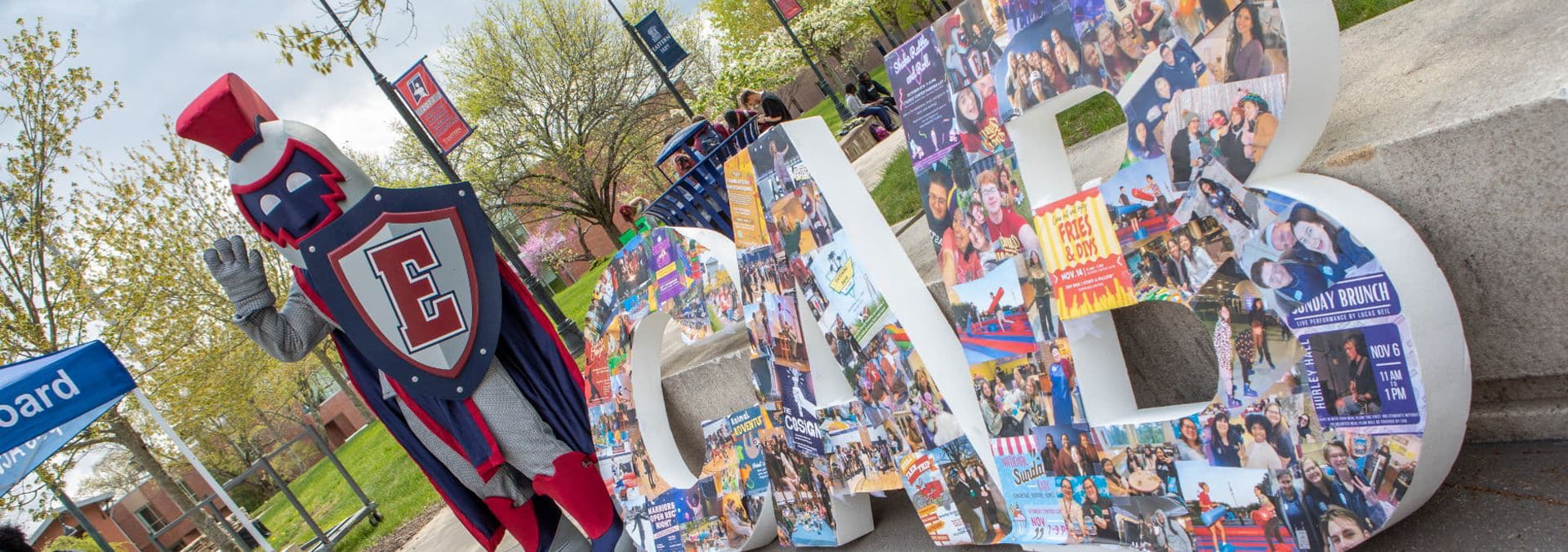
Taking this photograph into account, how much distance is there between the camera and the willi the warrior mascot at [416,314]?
482 cm

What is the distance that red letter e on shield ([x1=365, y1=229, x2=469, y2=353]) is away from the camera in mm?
4824

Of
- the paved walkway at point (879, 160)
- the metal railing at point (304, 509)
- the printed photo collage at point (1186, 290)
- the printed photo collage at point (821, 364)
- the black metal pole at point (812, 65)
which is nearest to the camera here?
the printed photo collage at point (1186, 290)

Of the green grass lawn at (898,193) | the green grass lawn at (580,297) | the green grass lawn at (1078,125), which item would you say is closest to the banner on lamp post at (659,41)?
the green grass lawn at (580,297)

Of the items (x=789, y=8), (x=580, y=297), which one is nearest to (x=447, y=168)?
(x=789, y=8)

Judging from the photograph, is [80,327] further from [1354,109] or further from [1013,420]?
[1354,109]

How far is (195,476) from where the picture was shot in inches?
1826

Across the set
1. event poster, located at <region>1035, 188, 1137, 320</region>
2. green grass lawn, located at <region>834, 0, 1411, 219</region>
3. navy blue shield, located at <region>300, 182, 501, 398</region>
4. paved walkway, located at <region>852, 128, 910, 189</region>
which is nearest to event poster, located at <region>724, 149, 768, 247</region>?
green grass lawn, located at <region>834, 0, 1411, 219</region>

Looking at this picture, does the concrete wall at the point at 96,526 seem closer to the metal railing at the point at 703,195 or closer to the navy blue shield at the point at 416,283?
the metal railing at the point at 703,195

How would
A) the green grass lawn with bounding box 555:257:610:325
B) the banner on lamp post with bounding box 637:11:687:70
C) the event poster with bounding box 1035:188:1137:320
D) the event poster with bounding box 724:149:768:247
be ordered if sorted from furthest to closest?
the green grass lawn with bounding box 555:257:610:325 < the banner on lamp post with bounding box 637:11:687:70 < the event poster with bounding box 724:149:768:247 < the event poster with bounding box 1035:188:1137:320

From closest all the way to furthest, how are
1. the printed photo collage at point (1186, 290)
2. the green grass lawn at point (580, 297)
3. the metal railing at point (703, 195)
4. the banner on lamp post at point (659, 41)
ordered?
the printed photo collage at point (1186, 290) → the metal railing at point (703, 195) → the banner on lamp post at point (659, 41) → the green grass lawn at point (580, 297)

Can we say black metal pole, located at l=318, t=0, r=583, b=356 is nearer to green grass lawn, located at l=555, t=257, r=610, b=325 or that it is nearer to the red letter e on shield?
the red letter e on shield

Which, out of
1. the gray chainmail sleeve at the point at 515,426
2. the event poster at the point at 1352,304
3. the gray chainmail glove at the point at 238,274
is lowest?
the event poster at the point at 1352,304

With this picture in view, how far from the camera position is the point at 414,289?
487 centimetres

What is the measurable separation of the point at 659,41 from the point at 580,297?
29.1ft
